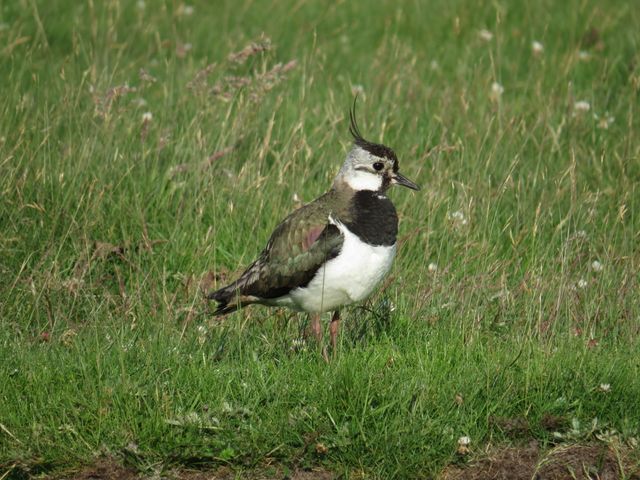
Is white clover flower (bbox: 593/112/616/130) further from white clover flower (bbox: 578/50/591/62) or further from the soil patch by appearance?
the soil patch

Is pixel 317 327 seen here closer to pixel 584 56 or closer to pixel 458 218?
pixel 458 218

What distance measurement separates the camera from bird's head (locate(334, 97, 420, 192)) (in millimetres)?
5910

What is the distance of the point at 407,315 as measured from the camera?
6.01 m

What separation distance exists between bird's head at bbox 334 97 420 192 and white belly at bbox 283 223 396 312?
38cm

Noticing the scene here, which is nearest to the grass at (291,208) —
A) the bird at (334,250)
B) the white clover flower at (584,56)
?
the white clover flower at (584,56)

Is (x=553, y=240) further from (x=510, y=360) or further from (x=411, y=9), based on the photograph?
(x=411, y=9)

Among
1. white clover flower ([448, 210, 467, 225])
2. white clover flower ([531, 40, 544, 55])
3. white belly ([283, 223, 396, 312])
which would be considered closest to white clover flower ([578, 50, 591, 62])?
white clover flower ([531, 40, 544, 55])

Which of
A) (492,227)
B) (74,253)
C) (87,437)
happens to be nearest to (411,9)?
(492,227)

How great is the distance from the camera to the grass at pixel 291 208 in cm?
495

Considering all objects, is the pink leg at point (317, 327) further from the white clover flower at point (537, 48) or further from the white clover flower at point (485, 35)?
the white clover flower at point (485, 35)

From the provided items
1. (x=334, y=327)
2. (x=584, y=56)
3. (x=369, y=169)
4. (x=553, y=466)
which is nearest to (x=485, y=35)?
(x=584, y=56)

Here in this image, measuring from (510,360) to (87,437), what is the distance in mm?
2152

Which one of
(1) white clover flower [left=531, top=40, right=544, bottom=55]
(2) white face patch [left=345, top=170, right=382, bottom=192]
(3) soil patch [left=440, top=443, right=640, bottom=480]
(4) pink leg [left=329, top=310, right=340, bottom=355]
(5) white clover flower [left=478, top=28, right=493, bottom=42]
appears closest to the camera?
(3) soil patch [left=440, top=443, right=640, bottom=480]

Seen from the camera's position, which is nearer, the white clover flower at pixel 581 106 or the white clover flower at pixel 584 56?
the white clover flower at pixel 581 106
